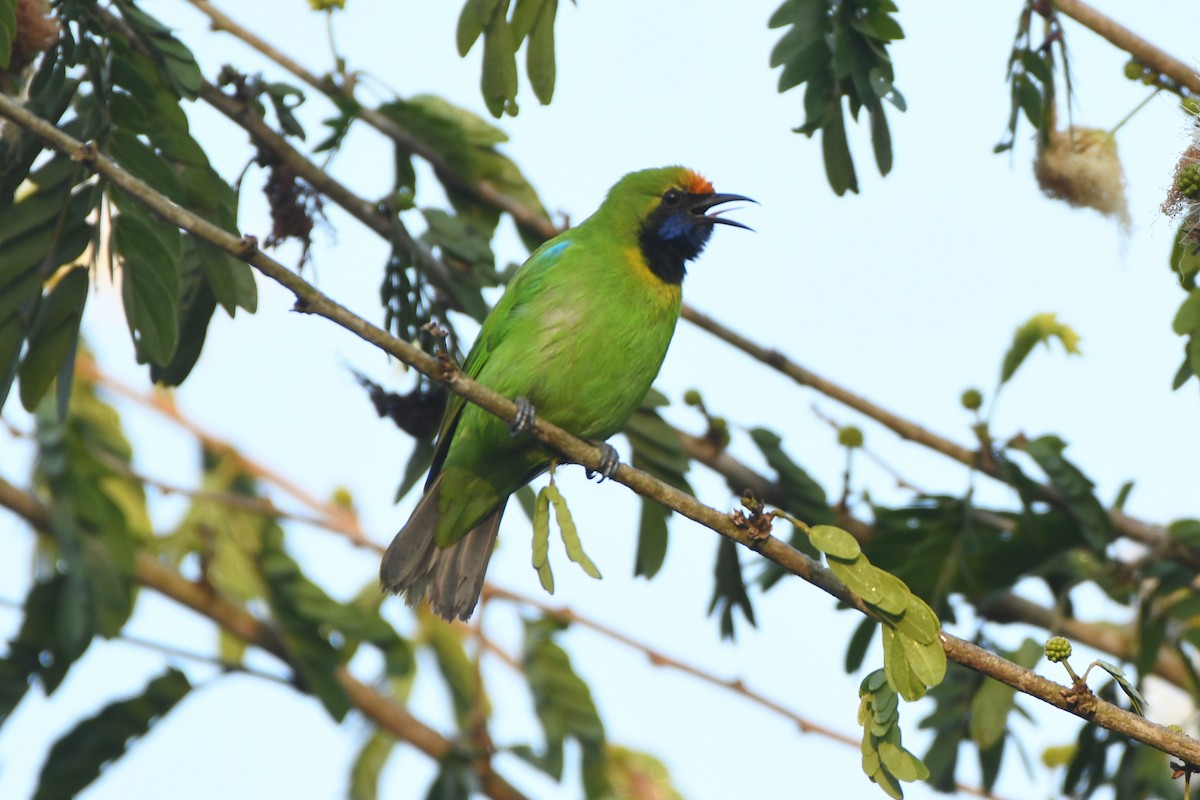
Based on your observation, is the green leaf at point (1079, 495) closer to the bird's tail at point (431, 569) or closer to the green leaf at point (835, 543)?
the bird's tail at point (431, 569)

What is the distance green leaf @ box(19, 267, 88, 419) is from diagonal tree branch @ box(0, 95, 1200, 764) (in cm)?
98

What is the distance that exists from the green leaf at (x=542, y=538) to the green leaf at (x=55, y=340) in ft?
4.54

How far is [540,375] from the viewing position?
482cm

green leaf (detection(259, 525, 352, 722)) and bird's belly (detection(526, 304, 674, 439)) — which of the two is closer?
bird's belly (detection(526, 304, 674, 439))

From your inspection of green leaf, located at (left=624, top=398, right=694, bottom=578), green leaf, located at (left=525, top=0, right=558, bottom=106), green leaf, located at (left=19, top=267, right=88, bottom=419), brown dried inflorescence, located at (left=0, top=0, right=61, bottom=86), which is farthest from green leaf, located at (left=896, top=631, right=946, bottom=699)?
brown dried inflorescence, located at (left=0, top=0, right=61, bottom=86)

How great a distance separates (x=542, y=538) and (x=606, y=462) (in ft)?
1.96

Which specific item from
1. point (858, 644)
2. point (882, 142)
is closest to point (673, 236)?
point (882, 142)

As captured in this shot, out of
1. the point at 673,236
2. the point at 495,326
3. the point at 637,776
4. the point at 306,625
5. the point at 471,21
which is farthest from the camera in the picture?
the point at 637,776

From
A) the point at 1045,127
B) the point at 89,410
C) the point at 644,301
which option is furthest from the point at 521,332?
the point at 89,410

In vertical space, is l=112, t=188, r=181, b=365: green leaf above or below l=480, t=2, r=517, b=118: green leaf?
below

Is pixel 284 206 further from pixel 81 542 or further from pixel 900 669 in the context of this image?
pixel 900 669

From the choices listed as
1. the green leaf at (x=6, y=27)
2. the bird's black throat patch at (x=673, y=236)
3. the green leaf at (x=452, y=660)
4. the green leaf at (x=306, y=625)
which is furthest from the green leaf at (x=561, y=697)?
the green leaf at (x=6, y=27)

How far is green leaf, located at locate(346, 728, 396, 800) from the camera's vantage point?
6.52 m

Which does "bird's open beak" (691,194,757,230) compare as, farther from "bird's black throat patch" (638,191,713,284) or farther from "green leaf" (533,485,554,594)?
"green leaf" (533,485,554,594)
